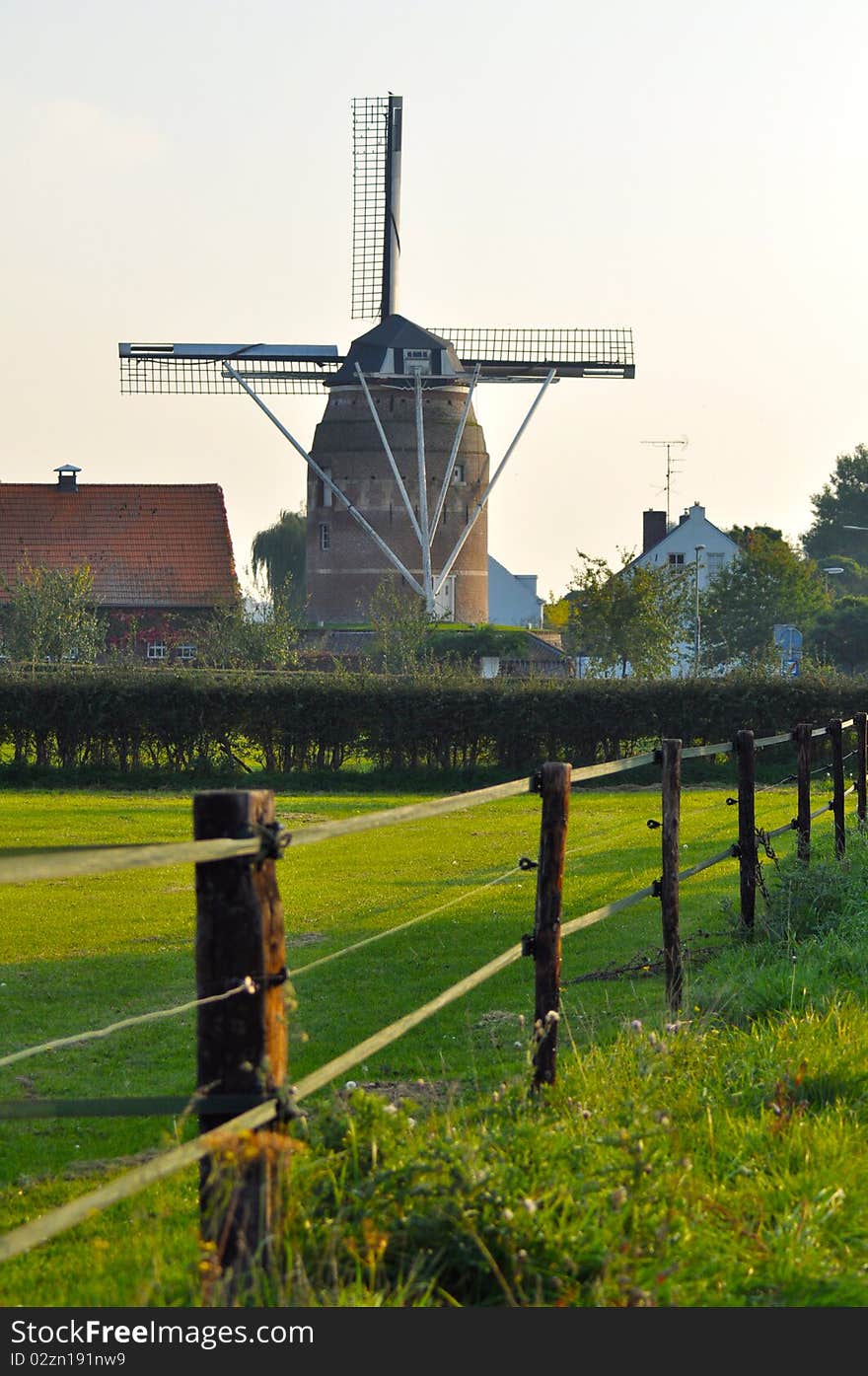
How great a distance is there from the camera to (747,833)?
1039cm

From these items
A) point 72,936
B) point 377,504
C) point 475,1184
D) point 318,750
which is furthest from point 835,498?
point 475,1184

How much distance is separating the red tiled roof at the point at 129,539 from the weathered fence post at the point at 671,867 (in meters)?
50.5

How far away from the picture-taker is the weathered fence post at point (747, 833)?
10352mm

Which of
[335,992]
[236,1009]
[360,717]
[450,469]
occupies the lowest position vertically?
[335,992]

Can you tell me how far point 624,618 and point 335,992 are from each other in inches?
1862

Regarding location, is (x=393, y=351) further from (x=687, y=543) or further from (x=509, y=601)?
(x=509, y=601)

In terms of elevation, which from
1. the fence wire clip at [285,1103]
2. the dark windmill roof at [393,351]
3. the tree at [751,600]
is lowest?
the fence wire clip at [285,1103]

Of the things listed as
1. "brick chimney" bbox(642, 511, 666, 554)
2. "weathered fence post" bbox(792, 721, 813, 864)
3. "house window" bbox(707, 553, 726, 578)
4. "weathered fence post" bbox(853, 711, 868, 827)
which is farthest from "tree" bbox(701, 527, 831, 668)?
"weathered fence post" bbox(792, 721, 813, 864)

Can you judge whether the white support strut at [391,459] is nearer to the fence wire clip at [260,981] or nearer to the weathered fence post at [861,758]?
the weathered fence post at [861,758]

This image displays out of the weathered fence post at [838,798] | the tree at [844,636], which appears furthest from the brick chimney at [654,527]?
the weathered fence post at [838,798]

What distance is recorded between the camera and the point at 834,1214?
4.97 meters

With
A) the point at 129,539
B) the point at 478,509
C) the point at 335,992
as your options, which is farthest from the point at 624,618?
the point at 335,992

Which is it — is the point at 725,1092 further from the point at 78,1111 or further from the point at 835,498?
the point at 835,498
